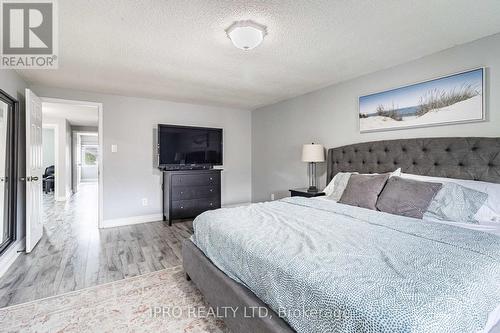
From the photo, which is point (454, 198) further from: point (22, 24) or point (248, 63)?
point (22, 24)

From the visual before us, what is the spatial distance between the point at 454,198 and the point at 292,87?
8.07ft

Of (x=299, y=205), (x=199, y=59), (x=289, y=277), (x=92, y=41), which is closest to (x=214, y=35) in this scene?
(x=199, y=59)

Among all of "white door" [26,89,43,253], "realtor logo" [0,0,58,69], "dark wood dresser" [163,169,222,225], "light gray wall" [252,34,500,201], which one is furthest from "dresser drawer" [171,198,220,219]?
"realtor logo" [0,0,58,69]

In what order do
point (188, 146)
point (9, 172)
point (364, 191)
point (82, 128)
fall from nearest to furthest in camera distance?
point (364, 191)
point (9, 172)
point (188, 146)
point (82, 128)

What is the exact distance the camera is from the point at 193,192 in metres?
4.35

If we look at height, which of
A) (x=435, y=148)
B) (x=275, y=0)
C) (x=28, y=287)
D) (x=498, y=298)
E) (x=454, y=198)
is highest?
(x=275, y=0)

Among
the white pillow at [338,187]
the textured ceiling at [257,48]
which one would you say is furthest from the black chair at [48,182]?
the white pillow at [338,187]

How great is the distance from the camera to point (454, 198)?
6.36 ft

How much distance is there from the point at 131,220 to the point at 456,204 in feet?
14.3

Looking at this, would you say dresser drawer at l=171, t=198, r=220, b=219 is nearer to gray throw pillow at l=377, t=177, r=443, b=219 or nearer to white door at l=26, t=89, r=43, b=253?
white door at l=26, t=89, r=43, b=253

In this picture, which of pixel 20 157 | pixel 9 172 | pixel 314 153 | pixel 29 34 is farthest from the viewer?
pixel 314 153

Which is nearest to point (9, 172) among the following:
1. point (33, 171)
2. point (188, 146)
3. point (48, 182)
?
point (33, 171)

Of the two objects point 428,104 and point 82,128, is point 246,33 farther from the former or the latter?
point 82,128

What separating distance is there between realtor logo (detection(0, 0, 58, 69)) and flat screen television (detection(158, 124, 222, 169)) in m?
1.85
